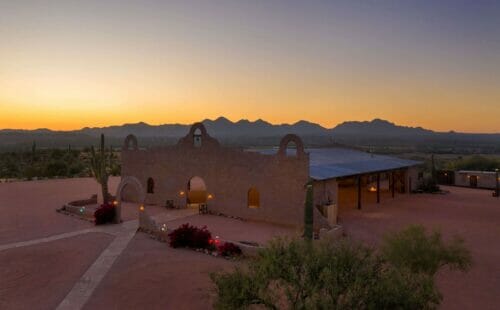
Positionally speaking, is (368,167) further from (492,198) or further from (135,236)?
(135,236)

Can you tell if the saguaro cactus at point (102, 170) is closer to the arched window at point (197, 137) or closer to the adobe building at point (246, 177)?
the adobe building at point (246, 177)

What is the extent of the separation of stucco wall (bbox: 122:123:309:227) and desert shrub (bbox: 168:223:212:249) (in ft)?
18.7

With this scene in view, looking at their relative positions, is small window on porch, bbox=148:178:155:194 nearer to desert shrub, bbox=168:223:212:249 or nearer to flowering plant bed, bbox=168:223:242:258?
flowering plant bed, bbox=168:223:242:258

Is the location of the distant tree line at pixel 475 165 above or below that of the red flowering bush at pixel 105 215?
above

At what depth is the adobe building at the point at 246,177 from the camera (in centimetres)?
2041

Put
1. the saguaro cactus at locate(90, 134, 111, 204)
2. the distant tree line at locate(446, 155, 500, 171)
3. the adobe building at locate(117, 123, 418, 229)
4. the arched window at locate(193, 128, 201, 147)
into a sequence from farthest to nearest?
the distant tree line at locate(446, 155, 500, 171) < the saguaro cactus at locate(90, 134, 111, 204) < the arched window at locate(193, 128, 201, 147) < the adobe building at locate(117, 123, 418, 229)

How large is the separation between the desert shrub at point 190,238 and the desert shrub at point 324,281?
8.76 metres

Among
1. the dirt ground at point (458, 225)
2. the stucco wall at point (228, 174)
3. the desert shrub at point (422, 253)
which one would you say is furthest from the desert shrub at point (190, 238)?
the desert shrub at point (422, 253)

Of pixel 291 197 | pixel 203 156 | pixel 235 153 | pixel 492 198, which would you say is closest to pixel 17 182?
pixel 203 156

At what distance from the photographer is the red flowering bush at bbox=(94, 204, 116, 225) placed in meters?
20.9

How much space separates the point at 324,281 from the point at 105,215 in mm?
17159

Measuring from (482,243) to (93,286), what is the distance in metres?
16.8

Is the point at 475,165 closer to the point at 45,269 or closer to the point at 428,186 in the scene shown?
the point at 428,186

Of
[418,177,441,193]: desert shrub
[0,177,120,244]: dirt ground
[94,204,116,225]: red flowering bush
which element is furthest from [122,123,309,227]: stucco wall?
[418,177,441,193]: desert shrub
